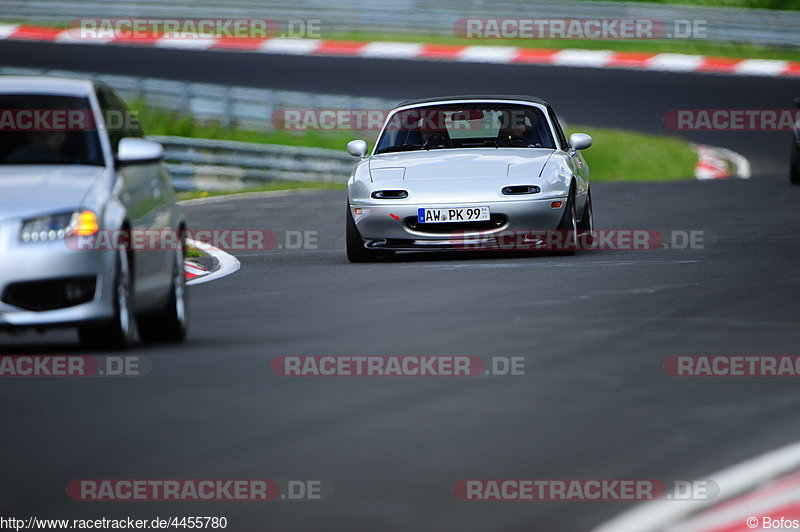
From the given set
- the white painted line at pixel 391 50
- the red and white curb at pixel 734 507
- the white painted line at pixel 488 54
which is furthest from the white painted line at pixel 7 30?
the red and white curb at pixel 734 507

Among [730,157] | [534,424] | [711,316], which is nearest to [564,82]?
[730,157]

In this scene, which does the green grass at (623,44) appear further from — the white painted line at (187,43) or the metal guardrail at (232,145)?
the metal guardrail at (232,145)

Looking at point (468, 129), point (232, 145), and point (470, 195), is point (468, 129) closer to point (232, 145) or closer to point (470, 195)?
point (470, 195)

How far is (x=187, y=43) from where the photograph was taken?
3609 cm

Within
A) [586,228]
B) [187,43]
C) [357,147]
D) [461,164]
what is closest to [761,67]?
[187,43]

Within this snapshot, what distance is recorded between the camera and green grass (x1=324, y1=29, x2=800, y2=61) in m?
36.7

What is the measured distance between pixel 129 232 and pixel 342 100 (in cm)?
1870

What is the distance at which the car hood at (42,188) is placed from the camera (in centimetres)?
795

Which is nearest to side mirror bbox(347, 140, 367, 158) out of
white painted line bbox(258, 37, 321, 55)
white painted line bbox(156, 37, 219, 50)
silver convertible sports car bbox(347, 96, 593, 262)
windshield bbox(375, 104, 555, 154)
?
silver convertible sports car bbox(347, 96, 593, 262)

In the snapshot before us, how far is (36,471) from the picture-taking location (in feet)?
18.9

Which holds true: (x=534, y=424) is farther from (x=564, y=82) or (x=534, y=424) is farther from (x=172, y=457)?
(x=564, y=82)

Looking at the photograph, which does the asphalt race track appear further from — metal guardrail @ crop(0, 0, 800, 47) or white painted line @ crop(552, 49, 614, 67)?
metal guardrail @ crop(0, 0, 800, 47)

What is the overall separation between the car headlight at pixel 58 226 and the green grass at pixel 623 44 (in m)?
29.2

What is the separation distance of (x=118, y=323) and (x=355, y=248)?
5.54 metres
